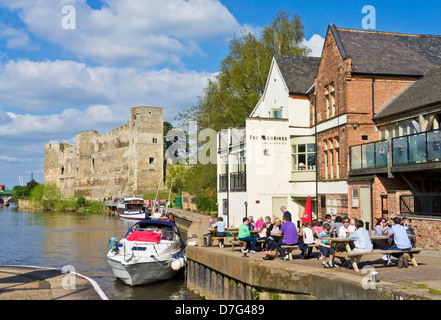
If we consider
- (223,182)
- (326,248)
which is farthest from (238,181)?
(326,248)

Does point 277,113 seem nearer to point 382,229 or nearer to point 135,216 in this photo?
point 382,229

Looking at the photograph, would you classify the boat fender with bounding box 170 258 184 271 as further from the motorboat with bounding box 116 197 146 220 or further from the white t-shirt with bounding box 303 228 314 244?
the motorboat with bounding box 116 197 146 220

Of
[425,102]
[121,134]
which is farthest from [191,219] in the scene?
[121,134]

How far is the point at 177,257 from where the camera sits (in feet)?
67.5

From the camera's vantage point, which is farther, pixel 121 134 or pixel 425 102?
pixel 121 134

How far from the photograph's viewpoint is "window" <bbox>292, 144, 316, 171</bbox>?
28844 millimetres

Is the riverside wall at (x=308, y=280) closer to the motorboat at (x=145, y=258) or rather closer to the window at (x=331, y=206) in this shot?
the motorboat at (x=145, y=258)

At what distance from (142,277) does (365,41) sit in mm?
17903

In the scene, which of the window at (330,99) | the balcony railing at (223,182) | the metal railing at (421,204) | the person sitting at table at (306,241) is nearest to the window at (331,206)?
the window at (330,99)

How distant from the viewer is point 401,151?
19562mm

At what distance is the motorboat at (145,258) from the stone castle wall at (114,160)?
63833 millimetres
